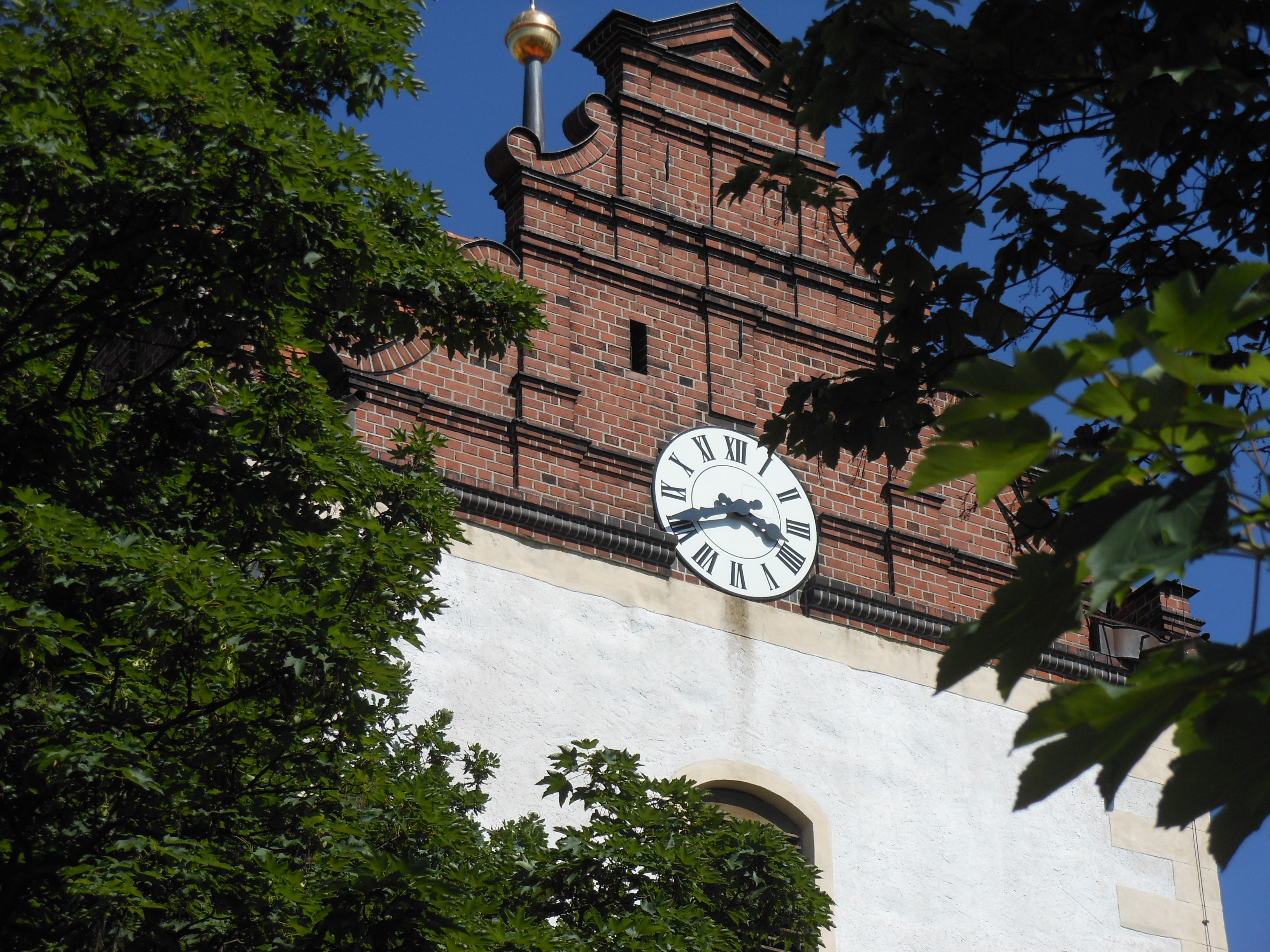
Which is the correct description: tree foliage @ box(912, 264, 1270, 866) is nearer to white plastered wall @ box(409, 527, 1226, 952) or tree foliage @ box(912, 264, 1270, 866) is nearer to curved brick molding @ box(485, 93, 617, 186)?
white plastered wall @ box(409, 527, 1226, 952)

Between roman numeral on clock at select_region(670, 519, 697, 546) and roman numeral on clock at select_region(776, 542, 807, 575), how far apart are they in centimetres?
77

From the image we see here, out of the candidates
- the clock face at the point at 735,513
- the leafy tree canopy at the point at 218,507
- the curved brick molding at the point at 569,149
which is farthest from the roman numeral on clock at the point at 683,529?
the leafy tree canopy at the point at 218,507

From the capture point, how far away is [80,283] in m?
7.31

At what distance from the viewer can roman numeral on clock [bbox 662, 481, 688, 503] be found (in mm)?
13828

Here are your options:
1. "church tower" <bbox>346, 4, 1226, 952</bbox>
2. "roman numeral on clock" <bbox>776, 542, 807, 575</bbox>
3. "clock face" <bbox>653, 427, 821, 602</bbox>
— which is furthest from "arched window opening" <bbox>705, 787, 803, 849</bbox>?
"roman numeral on clock" <bbox>776, 542, 807, 575</bbox>

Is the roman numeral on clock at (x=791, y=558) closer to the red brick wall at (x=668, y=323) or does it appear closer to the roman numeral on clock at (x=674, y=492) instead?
the red brick wall at (x=668, y=323)

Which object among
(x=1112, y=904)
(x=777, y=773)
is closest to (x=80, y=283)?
(x=777, y=773)

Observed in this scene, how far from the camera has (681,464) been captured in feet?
45.9

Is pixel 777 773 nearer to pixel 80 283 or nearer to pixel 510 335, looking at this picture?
pixel 510 335

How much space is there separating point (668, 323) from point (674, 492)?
5.61 ft

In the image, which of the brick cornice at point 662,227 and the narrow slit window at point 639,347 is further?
the brick cornice at point 662,227

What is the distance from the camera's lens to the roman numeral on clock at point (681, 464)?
1398 cm

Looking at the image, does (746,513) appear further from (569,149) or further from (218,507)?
(218,507)

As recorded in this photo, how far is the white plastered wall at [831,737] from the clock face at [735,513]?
30 cm
